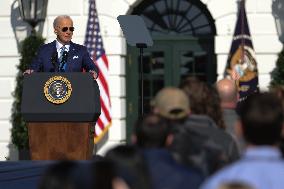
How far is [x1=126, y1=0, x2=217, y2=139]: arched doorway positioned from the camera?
14578 mm

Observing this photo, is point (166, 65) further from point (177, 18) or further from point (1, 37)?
point (1, 37)

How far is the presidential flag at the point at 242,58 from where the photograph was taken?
1359cm

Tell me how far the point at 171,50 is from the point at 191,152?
10.3 metres

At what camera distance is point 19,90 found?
14.4 metres

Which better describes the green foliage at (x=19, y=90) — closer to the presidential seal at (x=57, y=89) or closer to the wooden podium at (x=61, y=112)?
the wooden podium at (x=61, y=112)

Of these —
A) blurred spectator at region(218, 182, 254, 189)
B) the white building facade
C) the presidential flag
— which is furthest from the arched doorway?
blurred spectator at region(218, 182, 254, 189)

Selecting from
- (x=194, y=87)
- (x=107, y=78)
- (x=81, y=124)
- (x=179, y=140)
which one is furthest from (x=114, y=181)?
(x=107, y=78)

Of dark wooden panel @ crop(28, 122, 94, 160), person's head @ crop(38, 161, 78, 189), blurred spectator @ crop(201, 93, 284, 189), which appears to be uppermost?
blurred spectator @ crop(201, 93, 284, 189)

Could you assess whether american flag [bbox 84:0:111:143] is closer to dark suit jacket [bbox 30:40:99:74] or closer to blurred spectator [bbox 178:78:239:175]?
dark suit jacket [bbox 30:40:99:74]

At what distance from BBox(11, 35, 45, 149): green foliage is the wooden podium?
5045 millimetres

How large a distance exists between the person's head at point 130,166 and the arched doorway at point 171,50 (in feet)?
35.1

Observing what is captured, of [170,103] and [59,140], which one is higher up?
[170,103]

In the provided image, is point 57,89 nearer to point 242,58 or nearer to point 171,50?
point 242,58

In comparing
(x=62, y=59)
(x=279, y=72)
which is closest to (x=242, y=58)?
(x=279, y=72)
